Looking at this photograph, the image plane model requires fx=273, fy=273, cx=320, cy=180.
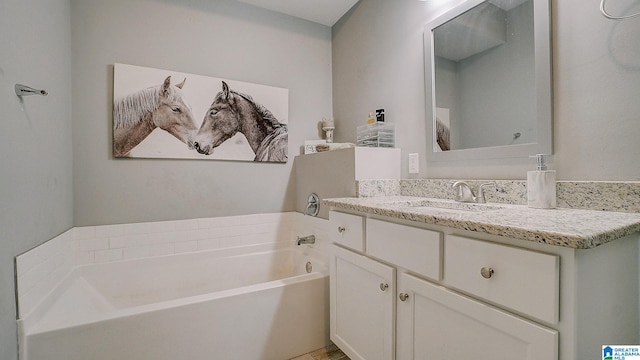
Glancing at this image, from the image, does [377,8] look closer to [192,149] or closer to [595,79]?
[595,79]

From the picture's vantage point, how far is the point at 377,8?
206 cm

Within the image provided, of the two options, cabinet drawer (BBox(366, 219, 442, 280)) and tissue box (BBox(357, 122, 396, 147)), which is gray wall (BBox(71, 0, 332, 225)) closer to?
tissue box (BBox(357, 122, 396, 147))

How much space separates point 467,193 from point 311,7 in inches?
78.4

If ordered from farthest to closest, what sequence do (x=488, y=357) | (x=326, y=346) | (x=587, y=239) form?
1. (x=326, y=346)
2. (x=488, y=357)
3. (x=587, y=239)

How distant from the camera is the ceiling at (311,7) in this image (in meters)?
2.26

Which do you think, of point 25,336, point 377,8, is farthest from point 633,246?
point 25,336

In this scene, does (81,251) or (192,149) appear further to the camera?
(192,149)

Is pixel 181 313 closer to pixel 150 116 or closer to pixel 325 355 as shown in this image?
pixel 325 355

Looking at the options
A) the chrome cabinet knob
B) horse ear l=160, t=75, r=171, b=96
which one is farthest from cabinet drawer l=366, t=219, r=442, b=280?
horse ear l=160, t=75, r=171, b=96

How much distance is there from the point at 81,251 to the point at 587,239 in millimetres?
2448

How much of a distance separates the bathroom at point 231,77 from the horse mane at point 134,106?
79 mm

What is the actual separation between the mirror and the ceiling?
3.28 feet
